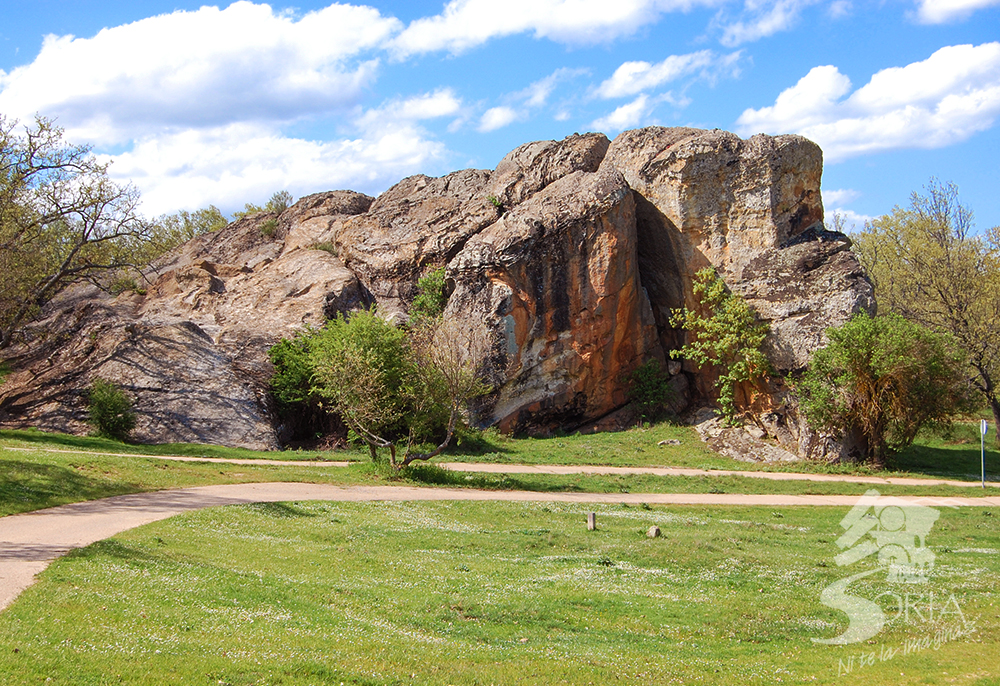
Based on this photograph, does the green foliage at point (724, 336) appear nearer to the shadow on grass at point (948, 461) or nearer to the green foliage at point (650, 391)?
the green foliage at point (650, 391)

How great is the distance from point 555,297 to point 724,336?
8.76 metres

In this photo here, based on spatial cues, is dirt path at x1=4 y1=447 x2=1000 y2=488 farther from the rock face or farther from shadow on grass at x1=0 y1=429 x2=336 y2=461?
the rock face

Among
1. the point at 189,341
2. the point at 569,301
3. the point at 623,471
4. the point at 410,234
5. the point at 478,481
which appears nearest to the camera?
the point at 478,481

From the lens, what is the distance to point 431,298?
42219 millimetres

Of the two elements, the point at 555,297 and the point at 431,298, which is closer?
the point at 555,297

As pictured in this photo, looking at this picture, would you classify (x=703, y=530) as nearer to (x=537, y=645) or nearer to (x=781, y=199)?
(x=537, y=645)

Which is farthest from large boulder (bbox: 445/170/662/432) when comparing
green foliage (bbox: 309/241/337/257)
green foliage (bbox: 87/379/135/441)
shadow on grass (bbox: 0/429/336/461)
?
green foliage (bbox: 87/379/135/441)

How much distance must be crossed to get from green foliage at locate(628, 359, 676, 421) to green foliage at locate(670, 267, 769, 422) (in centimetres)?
184

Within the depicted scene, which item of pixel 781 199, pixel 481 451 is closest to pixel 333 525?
pixel 481 451

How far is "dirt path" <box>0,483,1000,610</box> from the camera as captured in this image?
1262cm

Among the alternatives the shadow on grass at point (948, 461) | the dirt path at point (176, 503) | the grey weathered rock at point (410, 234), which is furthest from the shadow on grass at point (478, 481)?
the grey weathered rock at point (410, 234)

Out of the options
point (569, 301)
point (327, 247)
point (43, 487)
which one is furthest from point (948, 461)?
point (327, 247)

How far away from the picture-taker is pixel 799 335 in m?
35.3
